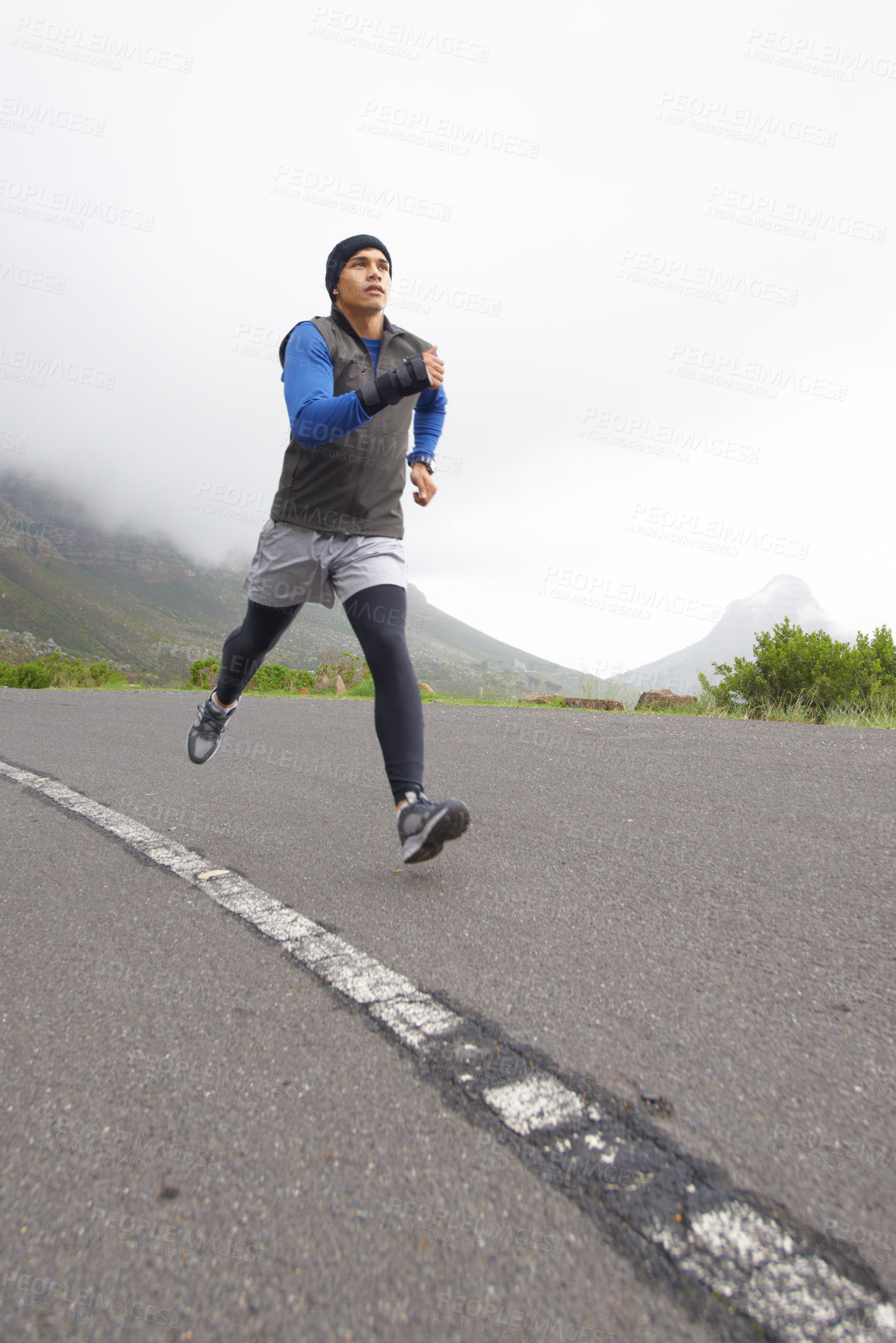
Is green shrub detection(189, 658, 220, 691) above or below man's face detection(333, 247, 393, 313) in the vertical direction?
below

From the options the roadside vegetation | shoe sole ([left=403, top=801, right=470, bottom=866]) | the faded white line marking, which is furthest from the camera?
the roadside vegetation

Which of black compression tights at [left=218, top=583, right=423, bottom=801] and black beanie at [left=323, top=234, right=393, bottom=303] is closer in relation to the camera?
black compression tights at [left=218, top=583, right=423, bottom=801]

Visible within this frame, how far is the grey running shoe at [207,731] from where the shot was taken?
3818mm

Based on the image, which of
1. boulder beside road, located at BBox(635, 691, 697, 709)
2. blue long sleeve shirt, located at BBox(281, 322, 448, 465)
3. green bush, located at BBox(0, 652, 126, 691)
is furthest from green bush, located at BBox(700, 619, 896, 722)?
green bush, located at BBox(0, 652, 126, 691)

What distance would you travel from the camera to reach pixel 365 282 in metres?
2.91

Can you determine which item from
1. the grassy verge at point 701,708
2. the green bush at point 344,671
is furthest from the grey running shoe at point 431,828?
the green bush at point 344,671

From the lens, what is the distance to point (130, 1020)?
1.59 m

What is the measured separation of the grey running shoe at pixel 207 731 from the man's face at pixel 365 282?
78.5 inches

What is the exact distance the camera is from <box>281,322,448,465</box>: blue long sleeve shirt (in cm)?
242

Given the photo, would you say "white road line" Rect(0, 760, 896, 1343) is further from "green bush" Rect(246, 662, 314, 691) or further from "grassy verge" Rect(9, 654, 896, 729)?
"green bush" Rect(246, 662, 314, 691)

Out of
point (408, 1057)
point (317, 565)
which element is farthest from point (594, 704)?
point (408, 1057)

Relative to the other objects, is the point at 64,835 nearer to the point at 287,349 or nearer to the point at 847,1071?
the point at 287,349

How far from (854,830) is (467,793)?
5.76 feet

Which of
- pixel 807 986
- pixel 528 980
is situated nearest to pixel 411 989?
pixel 528 980
